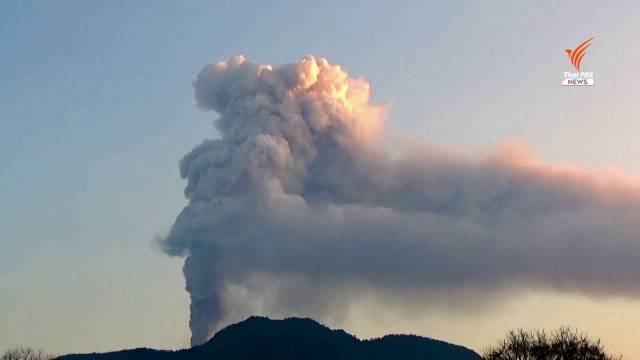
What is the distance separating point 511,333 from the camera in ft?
361

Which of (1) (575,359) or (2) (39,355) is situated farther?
(2) (39,355)

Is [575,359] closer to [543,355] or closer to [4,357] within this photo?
[543,355]

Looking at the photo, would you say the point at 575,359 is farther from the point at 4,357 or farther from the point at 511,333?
the point at 4,357

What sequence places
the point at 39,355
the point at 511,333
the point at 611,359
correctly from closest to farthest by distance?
the point at 611,359 < the point at 511,333 < the point at 39,355

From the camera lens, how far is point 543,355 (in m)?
107

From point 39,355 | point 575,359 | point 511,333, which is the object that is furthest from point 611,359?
point 39,355

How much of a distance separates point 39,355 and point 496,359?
6329cm

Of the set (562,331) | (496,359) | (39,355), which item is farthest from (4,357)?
(562,331)

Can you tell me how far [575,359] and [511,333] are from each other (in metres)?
8.47

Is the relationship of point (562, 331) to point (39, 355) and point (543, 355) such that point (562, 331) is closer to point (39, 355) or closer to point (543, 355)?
point (543, 355)

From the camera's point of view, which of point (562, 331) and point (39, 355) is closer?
point (562, 331)

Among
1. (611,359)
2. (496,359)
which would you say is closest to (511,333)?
(496,359)

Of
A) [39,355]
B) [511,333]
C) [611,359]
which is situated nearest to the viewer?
[611,359]

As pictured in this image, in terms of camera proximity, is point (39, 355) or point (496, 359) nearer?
point (496, 359)
